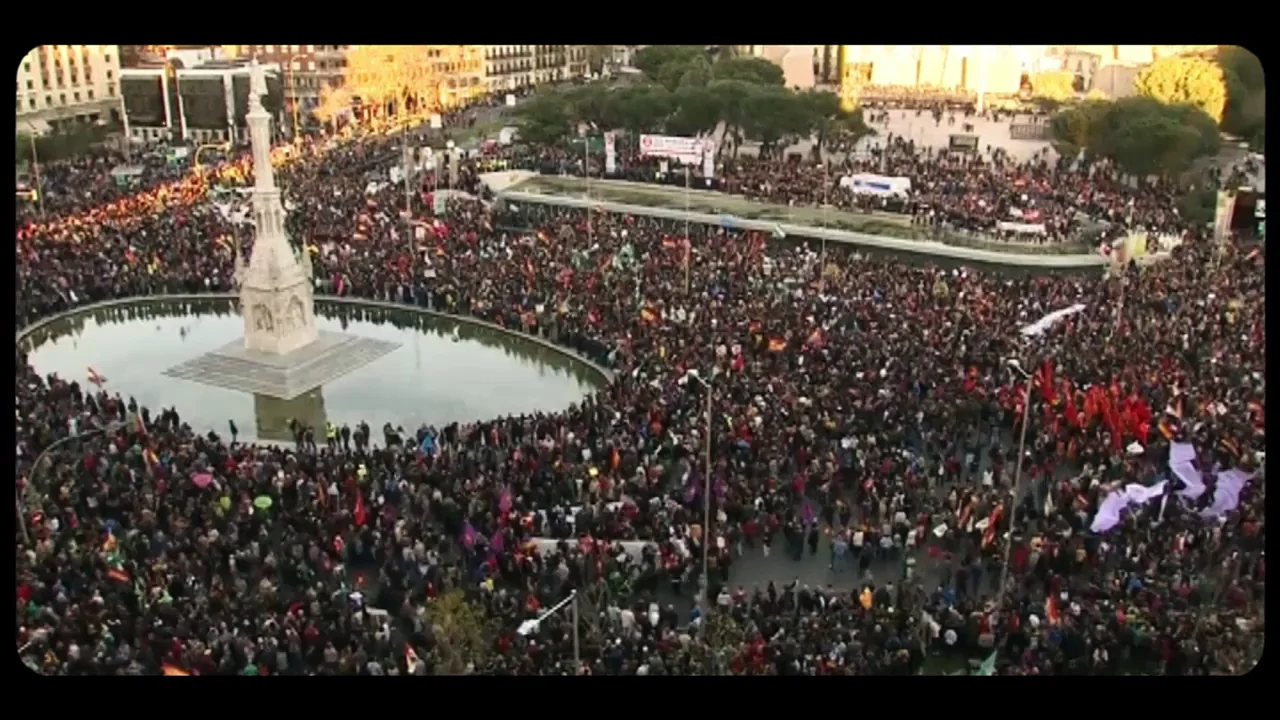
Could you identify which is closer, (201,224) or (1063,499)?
(1063,499)

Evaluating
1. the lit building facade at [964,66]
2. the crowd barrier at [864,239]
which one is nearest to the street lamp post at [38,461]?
the crowd barrier at [864,239]

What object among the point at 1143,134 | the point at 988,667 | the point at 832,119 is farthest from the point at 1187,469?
the point at 832,119

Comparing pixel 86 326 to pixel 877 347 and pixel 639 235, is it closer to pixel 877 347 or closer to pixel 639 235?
pixel 639 235

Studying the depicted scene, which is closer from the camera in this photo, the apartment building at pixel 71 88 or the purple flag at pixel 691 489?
the purple flag at pixel 691 489

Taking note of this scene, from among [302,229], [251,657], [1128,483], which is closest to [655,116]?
[302,229]

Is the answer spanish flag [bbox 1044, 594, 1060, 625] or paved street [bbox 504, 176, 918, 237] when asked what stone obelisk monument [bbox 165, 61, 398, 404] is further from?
paved street [bbox 504, 176, 918, 237]

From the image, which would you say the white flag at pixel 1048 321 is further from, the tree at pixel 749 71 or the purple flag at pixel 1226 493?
the tree at pixel 749 71
